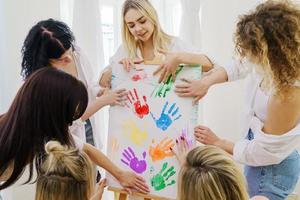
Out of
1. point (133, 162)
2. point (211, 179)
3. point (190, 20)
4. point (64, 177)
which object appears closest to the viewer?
point (211, 179)

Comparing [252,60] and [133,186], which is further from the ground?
[252,60]

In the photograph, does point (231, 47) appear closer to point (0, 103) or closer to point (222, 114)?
point (222, 114)

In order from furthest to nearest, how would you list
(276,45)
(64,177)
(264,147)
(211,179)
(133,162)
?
1. (133,162)
2. (264,147)
3. (276,45)
4. (64,177)
5. (211,179)

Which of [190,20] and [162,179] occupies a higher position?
[190,20]

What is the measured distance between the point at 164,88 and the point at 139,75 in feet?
0.45

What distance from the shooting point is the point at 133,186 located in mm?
1657

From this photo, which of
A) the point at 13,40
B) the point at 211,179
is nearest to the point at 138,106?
the point at 211,179

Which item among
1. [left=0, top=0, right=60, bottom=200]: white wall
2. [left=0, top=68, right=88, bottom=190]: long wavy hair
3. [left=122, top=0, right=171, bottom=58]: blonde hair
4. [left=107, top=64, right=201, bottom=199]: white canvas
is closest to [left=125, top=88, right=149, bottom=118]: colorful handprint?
[left=107, top=64, right=201, bottom=199]: white canvas

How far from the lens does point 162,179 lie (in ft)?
5.34

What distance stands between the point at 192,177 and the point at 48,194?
0.39 m

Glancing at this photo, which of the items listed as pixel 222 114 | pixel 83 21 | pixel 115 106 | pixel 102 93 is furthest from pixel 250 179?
pixel 83 21

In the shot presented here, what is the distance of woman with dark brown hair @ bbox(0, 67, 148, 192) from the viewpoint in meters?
1.25

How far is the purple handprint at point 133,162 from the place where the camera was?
1674mm

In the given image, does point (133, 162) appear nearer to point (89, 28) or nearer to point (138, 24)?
point (138, 24)
